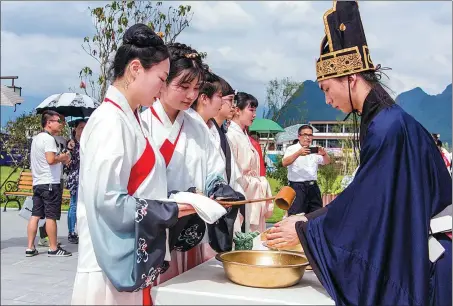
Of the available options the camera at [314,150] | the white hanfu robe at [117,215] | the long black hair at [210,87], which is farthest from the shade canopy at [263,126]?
the white hanfu robe at [117,215]

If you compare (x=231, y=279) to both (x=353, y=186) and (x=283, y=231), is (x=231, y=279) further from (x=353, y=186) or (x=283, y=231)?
(x=353, y=186)

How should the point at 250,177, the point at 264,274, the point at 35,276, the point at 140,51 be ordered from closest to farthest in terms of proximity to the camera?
1. the point at 264,274
2. the point at 140,51
3. the point at 250,177
4. the point at 35,276

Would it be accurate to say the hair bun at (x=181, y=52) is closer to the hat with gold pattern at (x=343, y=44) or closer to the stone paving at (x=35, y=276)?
the hat with gold pattern at (x=343, y=44)

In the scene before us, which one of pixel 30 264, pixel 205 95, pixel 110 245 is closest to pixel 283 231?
pixel 110 245

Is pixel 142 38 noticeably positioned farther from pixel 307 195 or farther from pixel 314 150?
pixel 307 195

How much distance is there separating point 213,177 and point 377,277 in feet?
3.03

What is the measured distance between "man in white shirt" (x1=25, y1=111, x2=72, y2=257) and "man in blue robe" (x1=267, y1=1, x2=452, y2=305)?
14.8 ft

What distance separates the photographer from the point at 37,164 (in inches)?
237

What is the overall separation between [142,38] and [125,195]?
2.07 feet

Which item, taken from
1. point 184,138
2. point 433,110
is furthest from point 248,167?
point 433,110

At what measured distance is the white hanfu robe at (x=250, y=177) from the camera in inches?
194

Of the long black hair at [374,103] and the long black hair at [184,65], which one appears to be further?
the long black hair at [184,65]

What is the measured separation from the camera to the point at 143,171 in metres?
1.95

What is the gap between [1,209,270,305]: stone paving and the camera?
459cm
